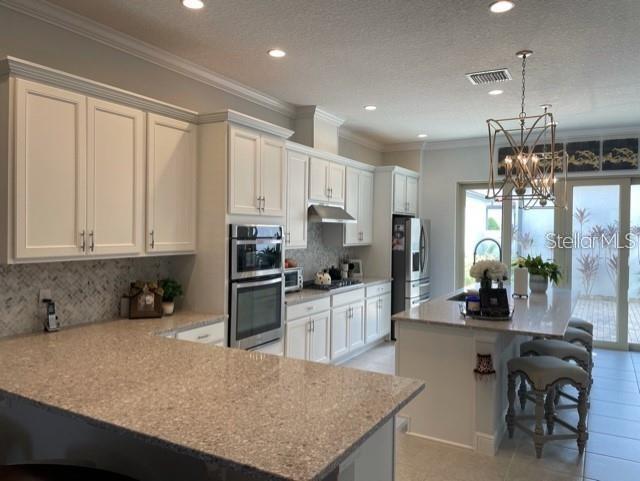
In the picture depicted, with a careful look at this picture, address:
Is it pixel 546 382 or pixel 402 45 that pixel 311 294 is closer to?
pixel 546 382

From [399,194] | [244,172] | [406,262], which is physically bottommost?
[406,262]

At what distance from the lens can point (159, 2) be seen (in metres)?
2.80

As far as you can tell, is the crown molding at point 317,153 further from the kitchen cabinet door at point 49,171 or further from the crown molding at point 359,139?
the kitchen cabinet door at point 49,171

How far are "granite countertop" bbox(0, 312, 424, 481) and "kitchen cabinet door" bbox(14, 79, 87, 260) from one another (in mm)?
580

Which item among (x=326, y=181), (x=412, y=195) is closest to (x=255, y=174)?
(x=326, y=181)

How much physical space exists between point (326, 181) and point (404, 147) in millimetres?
2391

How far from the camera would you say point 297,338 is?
453 cm

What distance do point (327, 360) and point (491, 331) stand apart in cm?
228

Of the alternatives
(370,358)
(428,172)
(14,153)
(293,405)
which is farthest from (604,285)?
(14,153)

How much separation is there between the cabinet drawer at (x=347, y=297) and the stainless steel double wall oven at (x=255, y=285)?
110cm

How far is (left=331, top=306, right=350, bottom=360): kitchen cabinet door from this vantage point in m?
5.11

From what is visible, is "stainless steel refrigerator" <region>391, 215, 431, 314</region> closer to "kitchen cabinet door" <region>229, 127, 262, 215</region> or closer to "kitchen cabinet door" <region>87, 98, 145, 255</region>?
"kitchen cabinet door" <region>229, 127, 262, 215</region>

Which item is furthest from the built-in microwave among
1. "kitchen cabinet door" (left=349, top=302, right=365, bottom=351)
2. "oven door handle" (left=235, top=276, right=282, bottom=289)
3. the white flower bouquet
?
the white flower bouquet

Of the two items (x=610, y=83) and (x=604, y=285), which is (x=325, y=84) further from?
(x=604, y=285)
